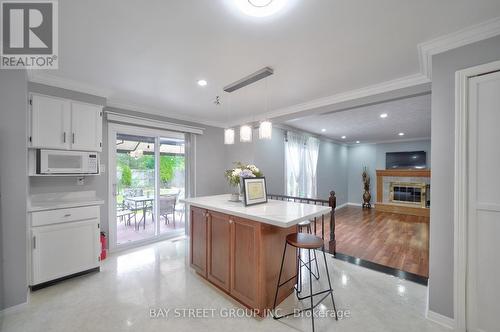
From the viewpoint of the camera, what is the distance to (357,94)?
9.24ft

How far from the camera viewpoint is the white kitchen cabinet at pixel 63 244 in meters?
2.32

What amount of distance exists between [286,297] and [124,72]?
311 cm

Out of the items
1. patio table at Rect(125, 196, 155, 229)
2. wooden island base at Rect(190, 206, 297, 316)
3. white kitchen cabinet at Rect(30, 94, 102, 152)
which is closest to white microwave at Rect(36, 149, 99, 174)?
white kitchen cabinet at Rect(30, 94, 102, 152)

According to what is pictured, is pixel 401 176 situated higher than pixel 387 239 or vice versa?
pixel 401 176

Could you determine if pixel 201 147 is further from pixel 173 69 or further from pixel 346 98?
pixel 346 98

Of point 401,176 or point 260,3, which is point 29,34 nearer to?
point 260,3

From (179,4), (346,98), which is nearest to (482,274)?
(346,98)

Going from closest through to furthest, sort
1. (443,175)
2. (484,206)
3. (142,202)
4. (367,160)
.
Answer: (484,206), (443,175), (142,202), (367,160)

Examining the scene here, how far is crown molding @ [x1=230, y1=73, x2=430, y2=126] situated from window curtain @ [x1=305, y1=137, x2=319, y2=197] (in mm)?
2432

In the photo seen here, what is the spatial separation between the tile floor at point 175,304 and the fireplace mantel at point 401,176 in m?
5.36

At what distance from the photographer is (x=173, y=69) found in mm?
2320

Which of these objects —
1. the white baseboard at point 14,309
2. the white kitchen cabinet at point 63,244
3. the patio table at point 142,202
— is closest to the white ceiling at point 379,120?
the patio table at point 142,202

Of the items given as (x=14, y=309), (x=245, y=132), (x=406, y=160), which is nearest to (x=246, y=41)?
(x=245, y=132)

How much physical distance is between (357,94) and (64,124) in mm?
3833
